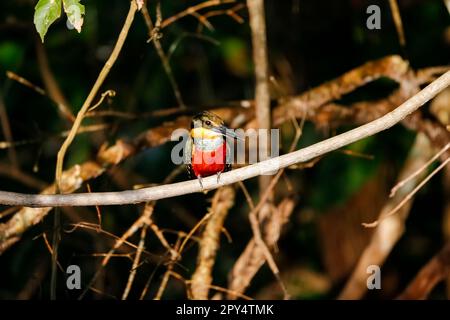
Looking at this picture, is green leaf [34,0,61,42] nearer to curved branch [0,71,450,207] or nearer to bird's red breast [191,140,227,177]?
curved branch [0,71,450,207]

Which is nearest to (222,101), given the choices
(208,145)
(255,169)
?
(208,145)

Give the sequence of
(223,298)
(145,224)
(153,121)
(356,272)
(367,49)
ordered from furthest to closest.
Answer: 1. (153,121)
2. (367,49)
3. (356,272)
4. (223,298)
5. (145,224)

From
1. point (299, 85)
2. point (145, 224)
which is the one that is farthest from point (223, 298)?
point (299, 85)

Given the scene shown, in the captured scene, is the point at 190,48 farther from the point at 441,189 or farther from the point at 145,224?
the point at 145,224

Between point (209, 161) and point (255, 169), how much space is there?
80 centimetres

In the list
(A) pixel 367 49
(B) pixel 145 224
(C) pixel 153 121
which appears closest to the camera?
(B) pixel 145 224

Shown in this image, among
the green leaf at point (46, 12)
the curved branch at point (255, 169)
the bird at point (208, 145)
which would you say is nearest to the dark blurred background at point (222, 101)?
the bird at point (208, 145)

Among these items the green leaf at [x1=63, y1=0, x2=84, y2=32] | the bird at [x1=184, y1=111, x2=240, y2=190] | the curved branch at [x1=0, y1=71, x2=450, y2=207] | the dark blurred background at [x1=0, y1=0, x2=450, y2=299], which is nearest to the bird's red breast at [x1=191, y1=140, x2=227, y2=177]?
the bird at [x1=184, y1=111, x2=240, y2=190]

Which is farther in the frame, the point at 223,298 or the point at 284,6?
the point at 284,6

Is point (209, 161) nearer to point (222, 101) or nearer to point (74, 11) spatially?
point (74, 11)

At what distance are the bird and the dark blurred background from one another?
1.50 meters

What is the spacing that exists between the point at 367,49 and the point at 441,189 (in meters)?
1.19

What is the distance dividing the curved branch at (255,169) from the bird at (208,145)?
73 cm

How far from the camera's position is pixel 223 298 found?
11.2 ft
